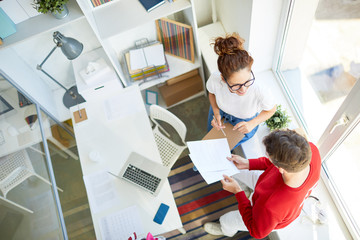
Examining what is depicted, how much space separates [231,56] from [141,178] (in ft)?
3.70

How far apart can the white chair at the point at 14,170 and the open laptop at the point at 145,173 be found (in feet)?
2.49

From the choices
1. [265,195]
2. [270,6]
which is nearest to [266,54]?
[270,6]

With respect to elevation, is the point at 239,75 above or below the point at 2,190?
above

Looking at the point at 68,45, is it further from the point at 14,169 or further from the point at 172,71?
the point at 14,169

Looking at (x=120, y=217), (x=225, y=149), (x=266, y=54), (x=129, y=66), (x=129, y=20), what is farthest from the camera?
(x=129, y=66)

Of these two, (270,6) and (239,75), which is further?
(270,6)

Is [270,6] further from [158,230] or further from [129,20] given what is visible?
[158,230]

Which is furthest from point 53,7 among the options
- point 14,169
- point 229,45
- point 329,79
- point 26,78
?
point 329,79

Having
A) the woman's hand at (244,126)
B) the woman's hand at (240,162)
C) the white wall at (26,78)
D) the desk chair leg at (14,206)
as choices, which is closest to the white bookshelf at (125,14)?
the white wall at (26,78)

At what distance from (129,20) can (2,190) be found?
5.91 ft

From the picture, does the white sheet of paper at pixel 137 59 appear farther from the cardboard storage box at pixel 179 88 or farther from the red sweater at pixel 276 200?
the red sweater at pixel 276 200

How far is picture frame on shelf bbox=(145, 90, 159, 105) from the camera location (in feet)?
9.67

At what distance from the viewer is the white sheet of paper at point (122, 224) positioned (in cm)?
187

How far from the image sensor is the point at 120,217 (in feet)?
6.31
